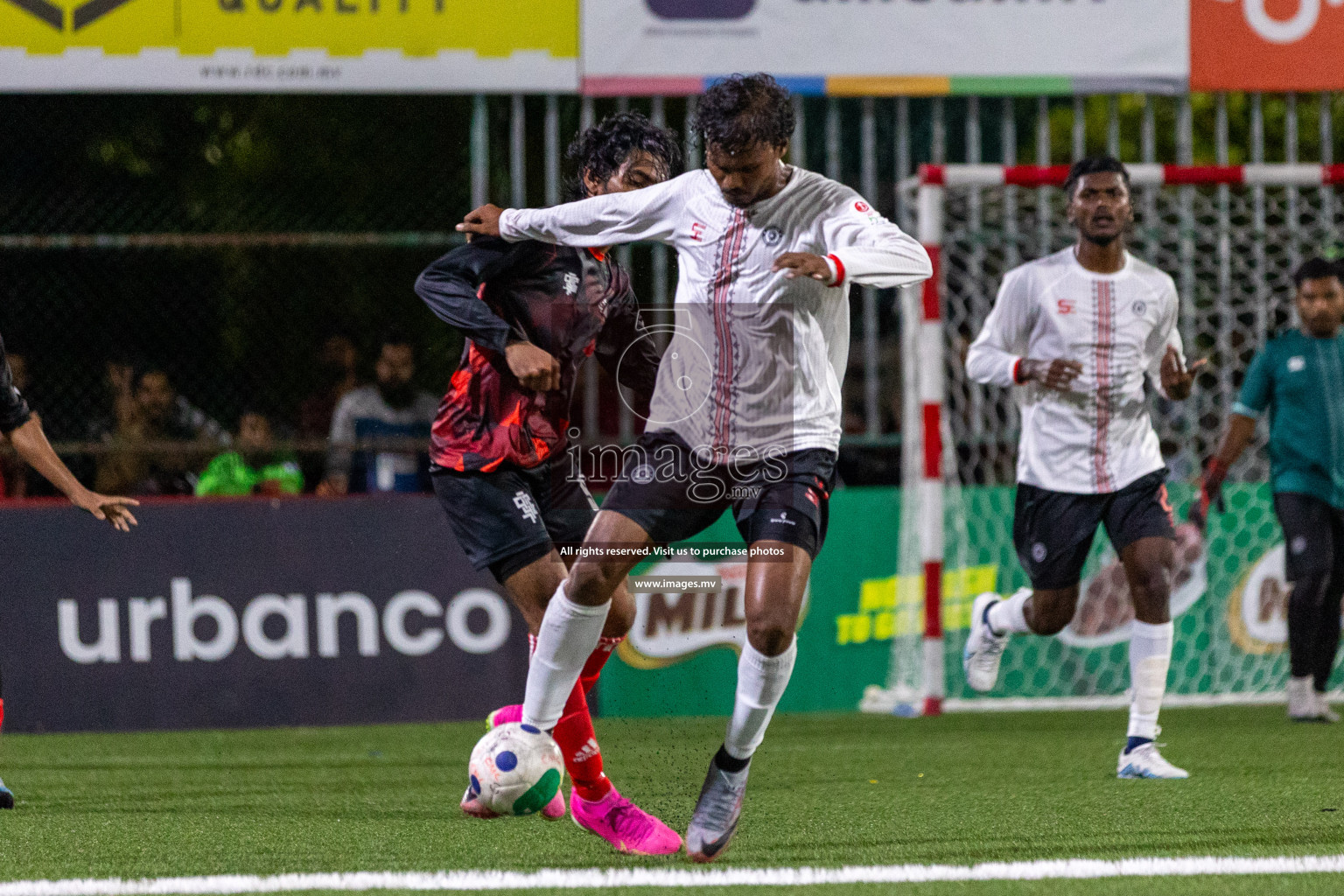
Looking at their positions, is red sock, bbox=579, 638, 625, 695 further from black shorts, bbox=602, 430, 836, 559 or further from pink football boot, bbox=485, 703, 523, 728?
black shorts, bbox=602, 430, 836, 559

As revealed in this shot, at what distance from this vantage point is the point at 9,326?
360 inches

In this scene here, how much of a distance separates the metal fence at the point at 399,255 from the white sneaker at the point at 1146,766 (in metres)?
3.22

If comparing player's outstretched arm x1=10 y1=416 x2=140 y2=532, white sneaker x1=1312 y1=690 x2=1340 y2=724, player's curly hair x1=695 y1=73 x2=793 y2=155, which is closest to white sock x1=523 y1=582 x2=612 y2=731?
player's curly hair x1=695 y1=73 x2=793 y2=155

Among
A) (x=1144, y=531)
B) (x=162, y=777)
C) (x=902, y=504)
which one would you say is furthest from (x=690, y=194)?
(x=902, y=504)

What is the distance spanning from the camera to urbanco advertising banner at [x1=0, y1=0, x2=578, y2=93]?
8.83m

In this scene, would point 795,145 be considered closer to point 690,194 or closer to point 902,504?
point 902,504

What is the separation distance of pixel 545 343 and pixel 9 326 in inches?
203

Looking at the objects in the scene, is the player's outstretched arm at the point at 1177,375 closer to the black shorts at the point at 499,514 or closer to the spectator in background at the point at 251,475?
the black shorts at the point at 499,514

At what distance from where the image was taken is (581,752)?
15.3ft

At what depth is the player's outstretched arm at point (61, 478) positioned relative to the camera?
16.9 feet

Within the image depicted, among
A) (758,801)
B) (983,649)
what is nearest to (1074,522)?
(983,649)

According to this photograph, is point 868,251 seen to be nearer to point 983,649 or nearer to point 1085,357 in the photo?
→ point 1085,357

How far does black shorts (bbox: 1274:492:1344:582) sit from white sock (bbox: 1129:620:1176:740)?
81.3 inches

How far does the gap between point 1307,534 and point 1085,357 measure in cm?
202
